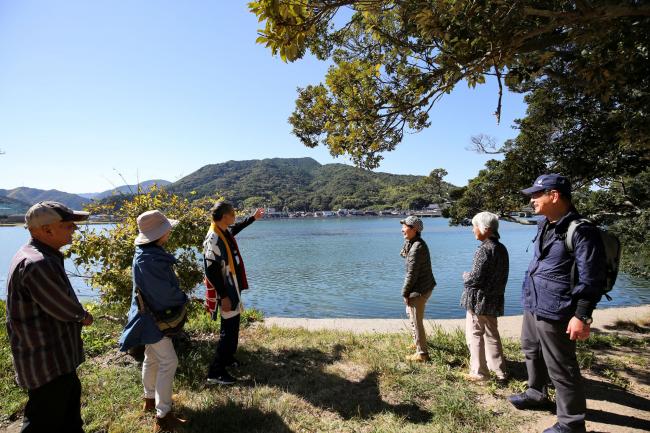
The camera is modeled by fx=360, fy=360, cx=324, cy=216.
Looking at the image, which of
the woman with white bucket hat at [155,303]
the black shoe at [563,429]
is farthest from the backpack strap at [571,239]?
the woman with white bucket hat at [155,303]

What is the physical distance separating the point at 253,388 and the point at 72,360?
201 centimetres

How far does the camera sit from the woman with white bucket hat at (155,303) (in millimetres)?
3240

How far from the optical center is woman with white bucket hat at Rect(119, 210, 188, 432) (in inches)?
128

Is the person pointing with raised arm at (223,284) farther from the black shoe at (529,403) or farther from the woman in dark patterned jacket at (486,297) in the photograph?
the black shoe at (529,403)

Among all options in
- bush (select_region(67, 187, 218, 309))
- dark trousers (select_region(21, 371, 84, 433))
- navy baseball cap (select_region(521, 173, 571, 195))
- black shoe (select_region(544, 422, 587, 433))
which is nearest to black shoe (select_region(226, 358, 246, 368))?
bush (select_region(67, 187, 218, 309))

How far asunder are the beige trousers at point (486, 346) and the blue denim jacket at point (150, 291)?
3418 mm

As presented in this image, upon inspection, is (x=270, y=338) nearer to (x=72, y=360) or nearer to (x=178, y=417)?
(x=178, y=417)

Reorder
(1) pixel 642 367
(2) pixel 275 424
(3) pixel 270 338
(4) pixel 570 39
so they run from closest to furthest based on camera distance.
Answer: (2) pixel 275 424 → (4) pixel 570 39 → (1) pixel 642 367 → (3) pixel 270 338

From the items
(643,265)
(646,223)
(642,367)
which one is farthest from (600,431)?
(643,265)

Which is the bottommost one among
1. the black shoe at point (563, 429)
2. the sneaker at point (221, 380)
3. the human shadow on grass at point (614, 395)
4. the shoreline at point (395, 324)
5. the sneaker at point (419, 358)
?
the shoreline at point (395, 324)

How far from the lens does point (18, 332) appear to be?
256 centimetres

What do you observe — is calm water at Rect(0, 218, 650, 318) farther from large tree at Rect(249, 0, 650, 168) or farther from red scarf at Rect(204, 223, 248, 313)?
large tree at Rect(249, 0, 650, 168)

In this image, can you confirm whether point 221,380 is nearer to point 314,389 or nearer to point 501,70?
point 314,389

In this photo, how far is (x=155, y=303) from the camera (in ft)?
10.7
